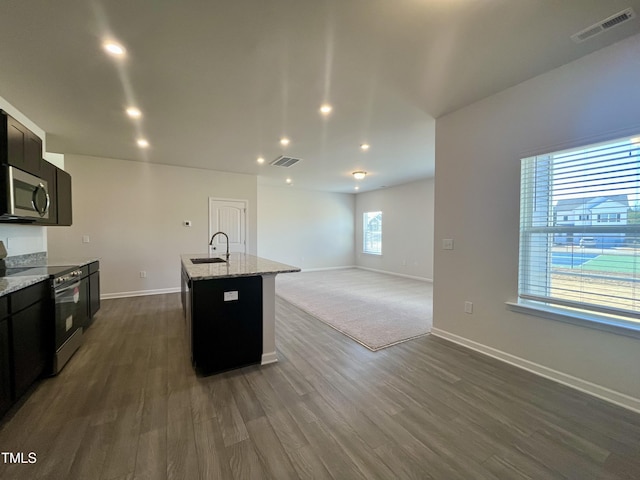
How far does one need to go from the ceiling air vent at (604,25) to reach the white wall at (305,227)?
7.05m

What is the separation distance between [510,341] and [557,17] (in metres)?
2.62

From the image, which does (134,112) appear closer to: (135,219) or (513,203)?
(135,219)

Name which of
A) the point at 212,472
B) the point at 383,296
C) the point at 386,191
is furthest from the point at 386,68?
the point at 386,191

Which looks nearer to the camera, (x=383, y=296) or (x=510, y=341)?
(x=510, y=341)

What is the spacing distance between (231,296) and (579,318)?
2964 mm

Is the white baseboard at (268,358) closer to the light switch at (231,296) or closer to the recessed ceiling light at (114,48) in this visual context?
the light switch at (231,296)

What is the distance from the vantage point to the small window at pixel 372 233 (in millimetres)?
8852

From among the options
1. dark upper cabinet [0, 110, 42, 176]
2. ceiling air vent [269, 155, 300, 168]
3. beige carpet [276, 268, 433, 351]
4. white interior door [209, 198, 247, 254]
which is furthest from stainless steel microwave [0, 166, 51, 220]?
beige carpet [276, 268, 433, 351]

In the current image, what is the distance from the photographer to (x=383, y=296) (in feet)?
17.8

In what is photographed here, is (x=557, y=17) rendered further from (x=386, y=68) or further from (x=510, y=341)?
(x=510, y=341)

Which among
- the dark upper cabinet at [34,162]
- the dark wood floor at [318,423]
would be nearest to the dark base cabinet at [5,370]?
the dark wood floor at [318,423]

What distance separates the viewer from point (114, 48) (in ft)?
6.82

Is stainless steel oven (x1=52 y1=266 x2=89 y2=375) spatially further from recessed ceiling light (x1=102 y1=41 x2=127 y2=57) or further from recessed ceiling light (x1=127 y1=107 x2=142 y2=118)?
recessed ceiling light (x1=102 y1=41 x2=127 y2=57)

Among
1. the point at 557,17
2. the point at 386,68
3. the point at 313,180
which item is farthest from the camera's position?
the point at 313,180
